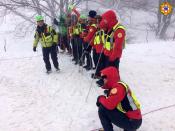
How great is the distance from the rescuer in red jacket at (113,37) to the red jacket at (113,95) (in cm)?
194

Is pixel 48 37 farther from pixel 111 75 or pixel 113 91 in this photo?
pixel 113 91

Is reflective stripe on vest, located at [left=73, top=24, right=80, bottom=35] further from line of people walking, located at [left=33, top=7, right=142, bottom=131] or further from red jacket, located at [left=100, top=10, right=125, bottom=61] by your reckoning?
red jacket, located at [left=100, top=10, right=125, bottom=61]

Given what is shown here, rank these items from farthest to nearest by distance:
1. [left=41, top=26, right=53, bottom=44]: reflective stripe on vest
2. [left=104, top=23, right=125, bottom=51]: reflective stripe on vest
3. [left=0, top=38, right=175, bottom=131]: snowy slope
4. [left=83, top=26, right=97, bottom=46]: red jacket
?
[left=41, top=26, right=53, bottom=44]: reflective stripe on vest, [left=83, top=26, right=97, bottom=46]: red jacket, [left=104, top=23, right=125, bottom=51]: reflective stripe on vest, [left=0, top=38, right=175, bottom=131]: snowy slope

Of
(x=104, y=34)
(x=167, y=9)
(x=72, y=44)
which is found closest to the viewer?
(x=104, y=34)

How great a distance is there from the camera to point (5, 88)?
30.7 feet

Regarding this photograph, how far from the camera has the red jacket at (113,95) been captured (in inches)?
222

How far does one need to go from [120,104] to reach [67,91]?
10.7 ft

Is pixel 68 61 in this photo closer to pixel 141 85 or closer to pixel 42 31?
pixel 42 31

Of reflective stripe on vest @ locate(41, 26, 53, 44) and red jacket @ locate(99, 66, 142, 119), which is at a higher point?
reflective stripe on vest @ locate(41, 26, 53, 44)

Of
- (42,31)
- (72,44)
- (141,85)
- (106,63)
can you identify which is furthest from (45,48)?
(141,85)

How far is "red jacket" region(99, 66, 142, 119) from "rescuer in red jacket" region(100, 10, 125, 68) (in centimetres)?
194

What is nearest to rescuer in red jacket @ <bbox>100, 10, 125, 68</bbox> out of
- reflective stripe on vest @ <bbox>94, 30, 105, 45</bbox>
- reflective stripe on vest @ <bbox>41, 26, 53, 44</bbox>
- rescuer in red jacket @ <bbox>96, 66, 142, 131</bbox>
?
reflective stripe on vest @ <bbox>94, 30, 105, 45</bbox>

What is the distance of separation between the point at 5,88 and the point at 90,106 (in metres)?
2.94

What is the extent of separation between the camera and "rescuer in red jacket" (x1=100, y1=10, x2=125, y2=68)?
7676 mm
